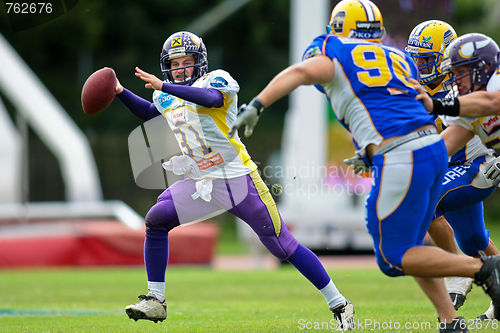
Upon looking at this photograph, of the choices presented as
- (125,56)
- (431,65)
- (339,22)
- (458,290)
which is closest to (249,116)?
(339,22)

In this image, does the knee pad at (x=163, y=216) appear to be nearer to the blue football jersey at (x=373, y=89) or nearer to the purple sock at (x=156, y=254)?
the purple sock at (x=156, y=254)

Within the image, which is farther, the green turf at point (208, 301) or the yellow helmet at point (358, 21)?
the green turf at point (208, 301)

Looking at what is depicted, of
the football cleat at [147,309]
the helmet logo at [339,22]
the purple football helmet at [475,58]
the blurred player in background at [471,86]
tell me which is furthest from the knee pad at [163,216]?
the purple football helmet at [475,58]

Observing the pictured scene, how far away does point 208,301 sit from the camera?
816cm

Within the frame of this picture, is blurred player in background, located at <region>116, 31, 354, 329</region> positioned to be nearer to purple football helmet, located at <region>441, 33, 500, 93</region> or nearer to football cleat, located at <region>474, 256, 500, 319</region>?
football cleat, located at <region>474, 256, 500, 319</region>

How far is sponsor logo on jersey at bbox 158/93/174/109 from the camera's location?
18.7 feet

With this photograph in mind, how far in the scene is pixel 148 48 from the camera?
1005 inches

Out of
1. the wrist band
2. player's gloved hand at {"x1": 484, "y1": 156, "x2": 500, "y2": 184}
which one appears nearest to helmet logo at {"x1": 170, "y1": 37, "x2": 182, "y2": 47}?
the wrist band

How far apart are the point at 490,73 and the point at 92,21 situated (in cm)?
2060

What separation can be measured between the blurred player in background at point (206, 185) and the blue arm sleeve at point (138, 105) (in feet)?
0.51

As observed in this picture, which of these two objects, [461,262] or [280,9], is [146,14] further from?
[461,262]

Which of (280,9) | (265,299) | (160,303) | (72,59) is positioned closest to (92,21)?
(72,59)

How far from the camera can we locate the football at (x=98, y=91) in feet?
18.0

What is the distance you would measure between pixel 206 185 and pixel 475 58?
204 centimetres
